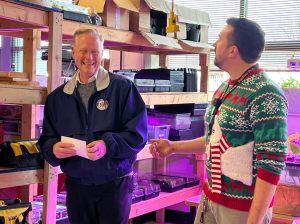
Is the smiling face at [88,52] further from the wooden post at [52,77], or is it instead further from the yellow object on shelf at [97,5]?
the yellow object on shelf at [97,5]

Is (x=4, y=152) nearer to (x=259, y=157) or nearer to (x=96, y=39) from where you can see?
(x=96, y=39)

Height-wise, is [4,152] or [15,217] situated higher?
[4,152]

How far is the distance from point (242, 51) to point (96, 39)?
850mm

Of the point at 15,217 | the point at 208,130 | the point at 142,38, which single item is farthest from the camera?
the point at 142,38

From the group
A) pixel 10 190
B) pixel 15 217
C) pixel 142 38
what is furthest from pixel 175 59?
pixel 15 217

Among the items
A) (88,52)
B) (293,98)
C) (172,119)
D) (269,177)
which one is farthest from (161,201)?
(269,177)

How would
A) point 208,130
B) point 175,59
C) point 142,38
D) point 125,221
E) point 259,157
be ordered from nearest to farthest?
point 259,157 < point 208,130 < point 125,221 < point 142,38 < point 175,59

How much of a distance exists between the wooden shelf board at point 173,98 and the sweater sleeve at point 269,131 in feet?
5.66

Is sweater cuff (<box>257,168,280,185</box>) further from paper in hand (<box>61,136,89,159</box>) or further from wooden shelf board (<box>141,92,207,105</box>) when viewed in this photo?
wooden shelf board (<box>141,92,207,105</box>)

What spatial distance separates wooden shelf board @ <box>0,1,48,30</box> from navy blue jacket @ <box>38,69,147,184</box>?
387mm

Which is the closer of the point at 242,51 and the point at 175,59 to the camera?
the point at 242,51

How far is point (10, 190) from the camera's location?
3.43 metres

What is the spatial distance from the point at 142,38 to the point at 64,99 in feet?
3.92

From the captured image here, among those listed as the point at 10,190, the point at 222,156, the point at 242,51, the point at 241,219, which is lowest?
the point at 10,190
